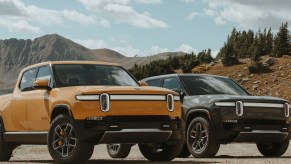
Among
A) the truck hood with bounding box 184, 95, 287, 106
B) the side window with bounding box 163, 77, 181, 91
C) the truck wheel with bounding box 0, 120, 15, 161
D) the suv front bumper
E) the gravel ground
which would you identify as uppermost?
the side window with bounding box 163, 77, 181, 91

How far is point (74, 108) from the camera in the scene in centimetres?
931

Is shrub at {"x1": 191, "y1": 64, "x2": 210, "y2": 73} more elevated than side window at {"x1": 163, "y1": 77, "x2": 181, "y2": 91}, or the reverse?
shrub at {"x1": 191, "y1": 64, "x2": 210, "y2": 73}

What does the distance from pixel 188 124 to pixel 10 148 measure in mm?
3650

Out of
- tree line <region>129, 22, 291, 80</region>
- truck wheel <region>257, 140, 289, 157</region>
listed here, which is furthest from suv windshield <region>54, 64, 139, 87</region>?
tree line <region>129, 22, 291, 80</region>

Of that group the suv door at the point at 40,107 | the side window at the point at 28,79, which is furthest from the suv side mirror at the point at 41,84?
the side window at the point at 28,79

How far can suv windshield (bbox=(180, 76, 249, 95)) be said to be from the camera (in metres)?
13.2

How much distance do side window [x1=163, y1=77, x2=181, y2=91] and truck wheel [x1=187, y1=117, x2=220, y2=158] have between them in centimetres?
103

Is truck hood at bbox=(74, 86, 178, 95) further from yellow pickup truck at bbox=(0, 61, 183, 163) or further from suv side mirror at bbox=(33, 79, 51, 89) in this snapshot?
suv side mirror at bbox=(33, 79, 51, 89)

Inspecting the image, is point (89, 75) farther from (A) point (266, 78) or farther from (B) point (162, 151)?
(A) point (266, 78)

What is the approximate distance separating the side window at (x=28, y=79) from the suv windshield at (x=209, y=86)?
3.37 m

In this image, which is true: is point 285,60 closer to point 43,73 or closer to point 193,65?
point 193,65

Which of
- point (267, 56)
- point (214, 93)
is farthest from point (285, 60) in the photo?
point (214, 93)

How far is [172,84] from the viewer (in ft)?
44.5

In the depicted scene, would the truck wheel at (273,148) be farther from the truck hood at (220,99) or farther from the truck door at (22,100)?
the truck door at (22,100)
